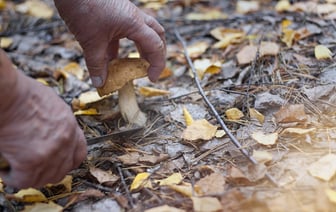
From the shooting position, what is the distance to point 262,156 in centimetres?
166

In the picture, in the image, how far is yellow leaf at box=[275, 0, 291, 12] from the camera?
121 inches

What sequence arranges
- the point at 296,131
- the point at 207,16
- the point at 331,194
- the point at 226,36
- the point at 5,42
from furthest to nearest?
1. the point at 207,16
2. the point at 5,42
3. the point at 226,36
4. the point at 296,131
5. the point at 331,194

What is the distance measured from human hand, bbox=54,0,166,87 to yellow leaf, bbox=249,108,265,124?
440 mm

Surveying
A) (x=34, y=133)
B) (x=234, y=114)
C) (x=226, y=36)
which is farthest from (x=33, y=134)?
(x=226, y=36)

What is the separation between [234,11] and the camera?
330cm

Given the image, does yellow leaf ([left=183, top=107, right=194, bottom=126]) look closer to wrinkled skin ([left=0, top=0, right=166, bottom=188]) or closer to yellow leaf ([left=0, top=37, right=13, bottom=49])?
wrinkled skin ([left=0, top=0, right=166, bottom=188])

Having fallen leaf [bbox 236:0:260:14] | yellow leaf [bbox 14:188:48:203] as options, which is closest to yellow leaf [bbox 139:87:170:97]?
yellow leaf [bbox 14:188:48:203]

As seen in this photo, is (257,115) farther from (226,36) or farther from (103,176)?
(226,36)

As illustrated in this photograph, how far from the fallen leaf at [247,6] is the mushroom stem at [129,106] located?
1.45m

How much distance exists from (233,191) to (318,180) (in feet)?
1.02

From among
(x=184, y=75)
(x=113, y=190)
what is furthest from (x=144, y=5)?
(x=113, y=190)

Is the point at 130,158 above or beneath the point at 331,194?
beneath

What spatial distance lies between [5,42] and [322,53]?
79.5 inches

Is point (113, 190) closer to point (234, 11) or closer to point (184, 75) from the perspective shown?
point (184, 75)
